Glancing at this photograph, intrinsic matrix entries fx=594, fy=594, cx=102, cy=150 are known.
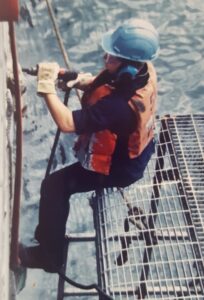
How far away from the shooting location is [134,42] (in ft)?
12.5

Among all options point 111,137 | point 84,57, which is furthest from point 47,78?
point 84,57

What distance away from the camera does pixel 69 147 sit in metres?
7.69

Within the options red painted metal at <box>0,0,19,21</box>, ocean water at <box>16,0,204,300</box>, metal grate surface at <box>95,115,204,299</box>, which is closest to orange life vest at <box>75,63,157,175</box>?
metal grate surface at <box>95,115,204,299</box>

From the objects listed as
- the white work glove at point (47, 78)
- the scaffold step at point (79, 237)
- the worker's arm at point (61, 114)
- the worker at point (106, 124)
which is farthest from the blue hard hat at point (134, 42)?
the scaffold step at point (79, 237)

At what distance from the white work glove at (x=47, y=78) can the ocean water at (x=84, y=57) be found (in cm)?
304

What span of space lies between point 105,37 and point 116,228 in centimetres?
133

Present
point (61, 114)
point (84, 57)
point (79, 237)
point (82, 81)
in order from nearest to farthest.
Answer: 1. point (61, 114)
2. point (82, 81)
3. point (79, 237)
4. point (84, 57)

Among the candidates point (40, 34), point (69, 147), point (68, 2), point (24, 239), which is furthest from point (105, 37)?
point (68, 2)

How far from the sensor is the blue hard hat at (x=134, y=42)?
3.81 metres

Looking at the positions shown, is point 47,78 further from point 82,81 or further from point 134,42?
point 134,42

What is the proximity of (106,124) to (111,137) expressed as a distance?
0.25 m

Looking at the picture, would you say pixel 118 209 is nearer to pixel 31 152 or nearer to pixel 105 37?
pixel 105 37

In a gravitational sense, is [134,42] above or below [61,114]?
above

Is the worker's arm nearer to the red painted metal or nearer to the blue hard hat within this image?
the blue hard hat
